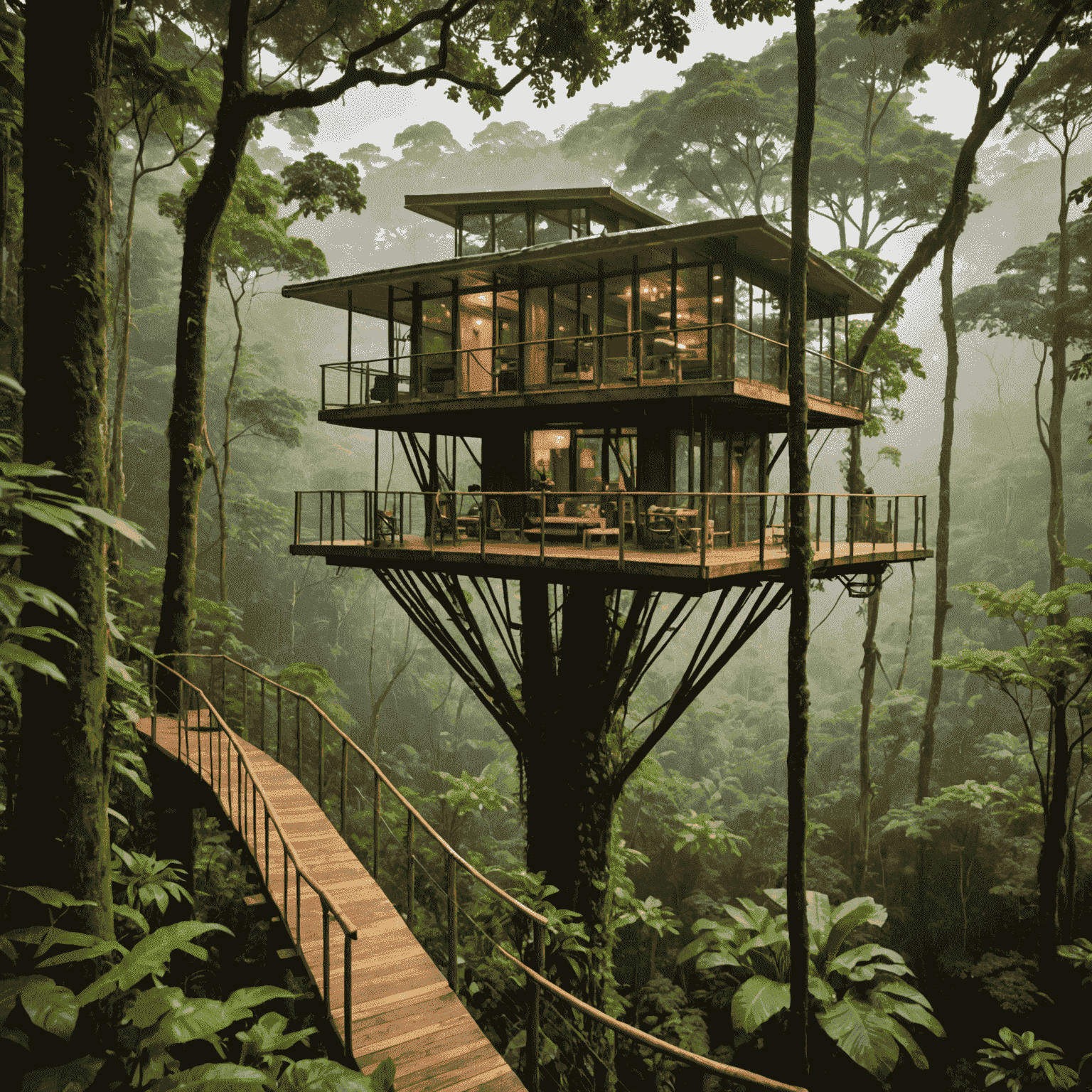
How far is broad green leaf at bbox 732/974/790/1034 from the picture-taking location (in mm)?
8773

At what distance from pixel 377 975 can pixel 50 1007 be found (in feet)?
13.0

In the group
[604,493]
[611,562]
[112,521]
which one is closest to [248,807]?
[611,562]

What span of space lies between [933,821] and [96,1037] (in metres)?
24.3

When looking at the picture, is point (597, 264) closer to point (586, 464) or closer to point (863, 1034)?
point (586, 464)

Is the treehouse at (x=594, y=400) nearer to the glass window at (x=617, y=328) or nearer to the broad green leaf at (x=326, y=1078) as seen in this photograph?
the glass window at (x=617, y=328)

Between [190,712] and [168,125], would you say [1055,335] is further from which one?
[190,712]

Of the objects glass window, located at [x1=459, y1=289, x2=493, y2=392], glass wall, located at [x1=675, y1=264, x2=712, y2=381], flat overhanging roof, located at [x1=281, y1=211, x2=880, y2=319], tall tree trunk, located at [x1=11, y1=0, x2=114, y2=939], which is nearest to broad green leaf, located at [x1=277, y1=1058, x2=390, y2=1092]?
tall tree trunk, located at [x1=11, y1=0, x2=114, y2=939]

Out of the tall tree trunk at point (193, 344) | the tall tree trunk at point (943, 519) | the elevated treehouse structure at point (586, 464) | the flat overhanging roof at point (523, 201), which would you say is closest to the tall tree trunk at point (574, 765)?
the elevated treehouse structure at point (586, 464)

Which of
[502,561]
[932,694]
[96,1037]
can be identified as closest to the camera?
[96,1037]

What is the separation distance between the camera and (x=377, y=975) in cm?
596

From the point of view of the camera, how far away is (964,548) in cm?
3850

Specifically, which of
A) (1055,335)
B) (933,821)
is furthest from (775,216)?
(933,821)

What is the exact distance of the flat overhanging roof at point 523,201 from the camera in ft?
45.8

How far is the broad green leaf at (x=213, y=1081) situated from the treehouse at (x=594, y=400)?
5.61 meters
